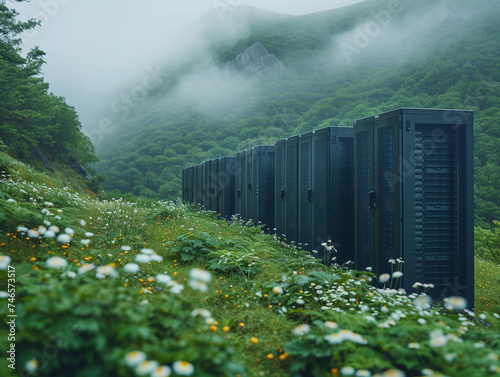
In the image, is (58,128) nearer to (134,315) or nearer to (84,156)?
(84,156)

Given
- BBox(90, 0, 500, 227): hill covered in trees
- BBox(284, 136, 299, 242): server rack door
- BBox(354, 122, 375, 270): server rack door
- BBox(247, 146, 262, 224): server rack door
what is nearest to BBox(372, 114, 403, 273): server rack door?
BBox(354, 122, 375, 270): server rack door

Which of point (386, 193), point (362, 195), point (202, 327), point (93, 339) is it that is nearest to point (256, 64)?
point (362, 195)

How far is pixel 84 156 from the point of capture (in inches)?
1356

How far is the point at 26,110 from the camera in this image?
22422mm

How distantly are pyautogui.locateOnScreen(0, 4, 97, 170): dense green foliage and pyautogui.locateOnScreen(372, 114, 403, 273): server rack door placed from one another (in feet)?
51.2

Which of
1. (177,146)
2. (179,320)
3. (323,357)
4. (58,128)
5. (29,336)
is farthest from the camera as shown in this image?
(177,146)

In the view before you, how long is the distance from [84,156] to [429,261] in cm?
3524

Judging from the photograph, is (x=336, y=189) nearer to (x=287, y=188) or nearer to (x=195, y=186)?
(x=287, y=188)

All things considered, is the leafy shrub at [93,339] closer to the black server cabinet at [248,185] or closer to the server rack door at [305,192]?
the server rack door at [305,192]

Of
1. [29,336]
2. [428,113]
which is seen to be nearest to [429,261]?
[428,113]

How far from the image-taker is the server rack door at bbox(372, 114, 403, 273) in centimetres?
498

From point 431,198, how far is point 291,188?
14.0 feet

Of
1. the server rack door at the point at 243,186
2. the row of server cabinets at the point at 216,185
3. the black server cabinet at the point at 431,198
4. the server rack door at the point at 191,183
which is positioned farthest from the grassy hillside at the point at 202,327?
the server rack door at the point at 191,183

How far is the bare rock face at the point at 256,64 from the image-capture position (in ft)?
242
